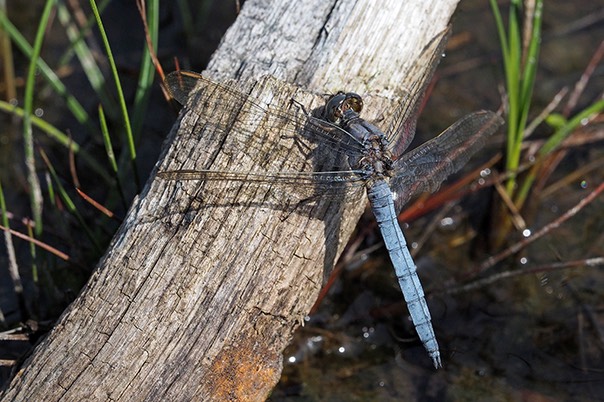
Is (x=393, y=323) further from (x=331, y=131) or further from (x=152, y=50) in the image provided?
(x=152, y=50)

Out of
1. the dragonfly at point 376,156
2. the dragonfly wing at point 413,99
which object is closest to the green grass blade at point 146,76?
the dragonfly at point 376,156

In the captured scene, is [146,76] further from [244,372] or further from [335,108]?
[244,372]

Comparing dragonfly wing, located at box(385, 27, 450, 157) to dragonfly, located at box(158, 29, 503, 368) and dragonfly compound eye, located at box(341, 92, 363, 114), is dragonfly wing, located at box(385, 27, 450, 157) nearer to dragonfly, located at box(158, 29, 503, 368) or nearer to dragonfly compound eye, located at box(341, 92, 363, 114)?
dragonfly, located at box(158, 29, 503, 368)

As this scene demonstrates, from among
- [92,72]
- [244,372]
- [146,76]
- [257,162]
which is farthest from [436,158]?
[92,72]

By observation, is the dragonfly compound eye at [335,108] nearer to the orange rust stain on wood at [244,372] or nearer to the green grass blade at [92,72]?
the orange rust stain on wood at [244,372]

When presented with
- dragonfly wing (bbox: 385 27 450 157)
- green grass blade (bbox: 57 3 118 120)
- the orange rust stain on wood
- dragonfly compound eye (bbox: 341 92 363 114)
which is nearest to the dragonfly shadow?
dragonfly compound eye (bbox: 341 92 363 114)

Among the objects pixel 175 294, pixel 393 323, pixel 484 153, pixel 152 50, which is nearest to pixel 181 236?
pixel 175 294
